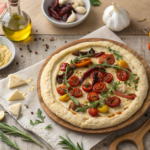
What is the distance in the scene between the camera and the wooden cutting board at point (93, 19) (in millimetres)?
6812

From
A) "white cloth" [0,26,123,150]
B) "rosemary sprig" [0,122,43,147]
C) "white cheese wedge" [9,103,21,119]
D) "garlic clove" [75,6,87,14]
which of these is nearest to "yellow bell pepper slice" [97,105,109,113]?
"white cloth" [0,26,123,150]

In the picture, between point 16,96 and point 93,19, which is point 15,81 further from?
point 93,19

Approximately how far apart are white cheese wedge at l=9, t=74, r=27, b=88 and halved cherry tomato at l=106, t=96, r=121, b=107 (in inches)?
78.2

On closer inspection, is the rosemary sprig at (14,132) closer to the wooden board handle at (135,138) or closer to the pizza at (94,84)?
the pizza at (94,84)

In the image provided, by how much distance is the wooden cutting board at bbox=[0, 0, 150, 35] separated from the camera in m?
6.81

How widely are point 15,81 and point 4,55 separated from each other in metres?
0.83

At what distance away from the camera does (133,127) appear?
210 inches

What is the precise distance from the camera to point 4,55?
240 inches

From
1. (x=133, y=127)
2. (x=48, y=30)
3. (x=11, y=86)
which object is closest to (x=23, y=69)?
(x=11, y=86)

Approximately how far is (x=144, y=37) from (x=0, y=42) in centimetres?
378

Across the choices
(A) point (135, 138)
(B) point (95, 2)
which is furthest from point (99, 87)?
(B) point (95, 2)

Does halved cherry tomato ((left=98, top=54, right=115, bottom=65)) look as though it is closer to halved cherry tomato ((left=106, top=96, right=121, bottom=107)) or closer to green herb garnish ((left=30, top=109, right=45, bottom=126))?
halved cherry tomato ((left=106, top=96, right=121, bottom=107))

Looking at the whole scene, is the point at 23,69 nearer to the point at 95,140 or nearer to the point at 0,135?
the point at 0,135

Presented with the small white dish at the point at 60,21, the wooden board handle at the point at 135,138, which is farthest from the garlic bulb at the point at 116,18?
the wooden board handle at the point at 135,138
